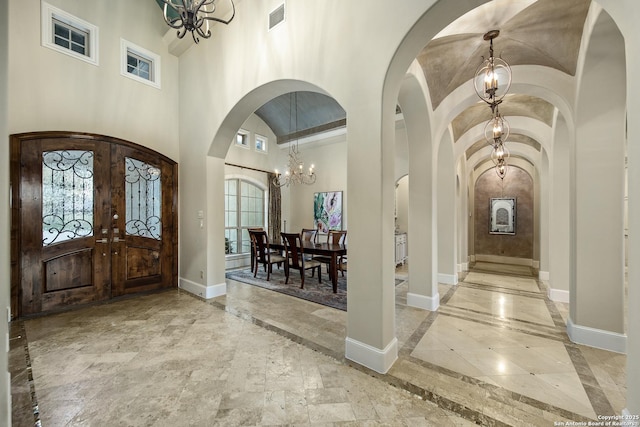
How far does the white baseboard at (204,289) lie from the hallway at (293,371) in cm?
58

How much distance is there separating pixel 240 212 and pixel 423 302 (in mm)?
5346

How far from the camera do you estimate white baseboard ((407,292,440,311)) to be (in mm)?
3770

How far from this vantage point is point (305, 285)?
5008 mm

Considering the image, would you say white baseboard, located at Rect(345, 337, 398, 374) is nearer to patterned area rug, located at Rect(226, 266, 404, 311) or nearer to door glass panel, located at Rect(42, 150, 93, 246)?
patterned area rug, located at Rect(226, 266, 404, 311)

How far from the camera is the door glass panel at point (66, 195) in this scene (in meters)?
3.50

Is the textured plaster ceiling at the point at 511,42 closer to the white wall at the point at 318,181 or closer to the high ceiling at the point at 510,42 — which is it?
the high ceiling at the point at 510,42

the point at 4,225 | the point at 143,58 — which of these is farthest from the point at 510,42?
the point at 143,58

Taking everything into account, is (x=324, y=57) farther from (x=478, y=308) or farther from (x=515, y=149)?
(x=515, y=149)

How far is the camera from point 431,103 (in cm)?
382

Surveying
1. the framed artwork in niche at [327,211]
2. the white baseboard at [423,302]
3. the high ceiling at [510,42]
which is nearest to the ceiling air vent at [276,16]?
the high ceiling at [510,42]

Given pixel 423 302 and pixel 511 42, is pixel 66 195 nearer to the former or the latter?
pixel 423 302

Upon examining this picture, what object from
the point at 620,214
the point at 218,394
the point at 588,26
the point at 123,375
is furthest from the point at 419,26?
the point at 123,375

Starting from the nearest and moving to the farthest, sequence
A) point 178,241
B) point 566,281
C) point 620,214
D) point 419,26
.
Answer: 1. point 419,26
2. point 620,214
3. point 566,281
4. point 178,241

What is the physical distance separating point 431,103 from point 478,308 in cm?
310
